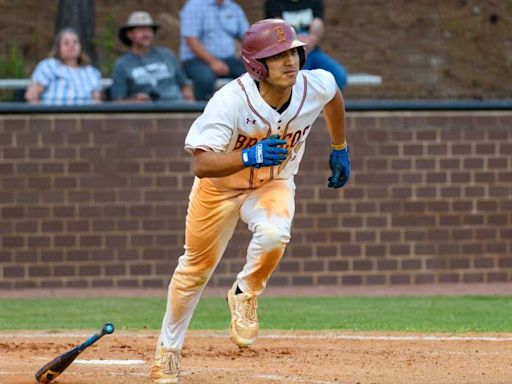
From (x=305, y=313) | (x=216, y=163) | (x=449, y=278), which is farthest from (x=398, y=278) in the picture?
(x=216, y=163)

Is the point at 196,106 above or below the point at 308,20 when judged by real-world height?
below

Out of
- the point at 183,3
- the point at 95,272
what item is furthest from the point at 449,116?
the point at 95,272

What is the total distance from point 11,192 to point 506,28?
18.4ft

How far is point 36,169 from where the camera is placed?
12.5 metres

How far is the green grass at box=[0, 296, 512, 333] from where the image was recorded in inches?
393

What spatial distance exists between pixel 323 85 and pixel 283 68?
50 centimetres

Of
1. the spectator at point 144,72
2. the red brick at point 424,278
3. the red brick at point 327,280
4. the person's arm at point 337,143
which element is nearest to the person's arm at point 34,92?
the spectator at point 144,72

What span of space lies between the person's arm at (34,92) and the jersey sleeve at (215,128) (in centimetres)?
647

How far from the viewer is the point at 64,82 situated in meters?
12.7

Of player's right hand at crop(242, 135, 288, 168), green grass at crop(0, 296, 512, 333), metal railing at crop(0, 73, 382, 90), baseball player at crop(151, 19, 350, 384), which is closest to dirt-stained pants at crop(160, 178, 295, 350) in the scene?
baseball player at crop(151, 19, 350, 384)

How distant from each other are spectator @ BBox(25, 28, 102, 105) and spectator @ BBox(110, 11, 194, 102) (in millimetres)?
267

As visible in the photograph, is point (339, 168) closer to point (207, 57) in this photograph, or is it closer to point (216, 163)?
point (216, 163)

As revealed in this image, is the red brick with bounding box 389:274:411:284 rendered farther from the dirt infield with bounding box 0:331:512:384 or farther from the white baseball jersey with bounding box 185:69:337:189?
the white baseball jersey with bounding box 185:69:337:189

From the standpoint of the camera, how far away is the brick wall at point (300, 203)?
41.2 ft
